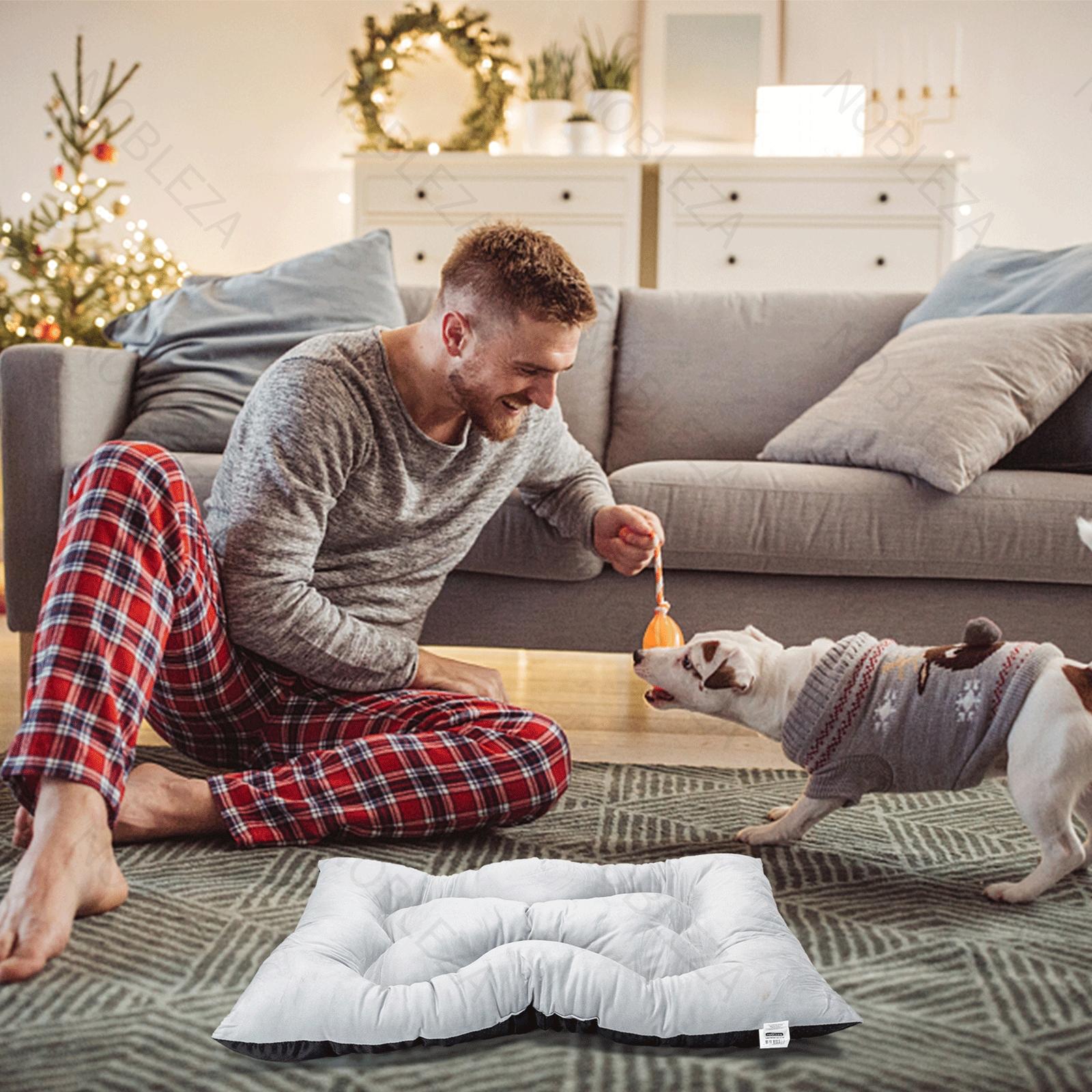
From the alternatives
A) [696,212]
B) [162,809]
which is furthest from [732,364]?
[696,212]

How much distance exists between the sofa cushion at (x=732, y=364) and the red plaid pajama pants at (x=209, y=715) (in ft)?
3.77

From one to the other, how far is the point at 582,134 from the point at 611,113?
0.17 meters

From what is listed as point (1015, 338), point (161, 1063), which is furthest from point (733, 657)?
point (1015, 338)

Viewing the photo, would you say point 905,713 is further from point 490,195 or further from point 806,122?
point 806,122

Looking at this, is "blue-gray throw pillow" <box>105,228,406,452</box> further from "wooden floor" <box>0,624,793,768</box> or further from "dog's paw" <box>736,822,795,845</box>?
"dog's paw" <box>736,822,795,845</box>

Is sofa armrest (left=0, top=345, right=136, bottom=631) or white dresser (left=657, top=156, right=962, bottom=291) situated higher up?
white dresser (left=657, top=156, right=962, bottom=291)

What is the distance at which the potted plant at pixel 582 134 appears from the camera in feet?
14.5

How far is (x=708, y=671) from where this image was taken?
1.49 meters

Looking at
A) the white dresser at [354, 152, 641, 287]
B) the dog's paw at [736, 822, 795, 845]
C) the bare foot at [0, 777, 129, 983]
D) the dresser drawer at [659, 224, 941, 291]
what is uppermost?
the white dresser at [354, 152, 641, 287]

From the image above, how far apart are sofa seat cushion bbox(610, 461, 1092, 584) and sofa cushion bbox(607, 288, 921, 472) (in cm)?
54

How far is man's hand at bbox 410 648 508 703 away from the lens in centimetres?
163

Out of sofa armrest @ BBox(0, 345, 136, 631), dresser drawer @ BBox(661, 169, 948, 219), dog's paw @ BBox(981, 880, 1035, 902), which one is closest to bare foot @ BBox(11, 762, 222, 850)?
sofa armrest @ BBox(0, 345, 136, 631)

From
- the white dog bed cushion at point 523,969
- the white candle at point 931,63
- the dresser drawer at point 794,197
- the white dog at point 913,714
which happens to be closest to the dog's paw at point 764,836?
the white dog at point 913,714

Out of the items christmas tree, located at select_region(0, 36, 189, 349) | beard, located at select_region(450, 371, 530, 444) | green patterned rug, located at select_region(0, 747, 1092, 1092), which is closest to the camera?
green patterned rug, located at select_region(0, 747, 1092, 1092)
